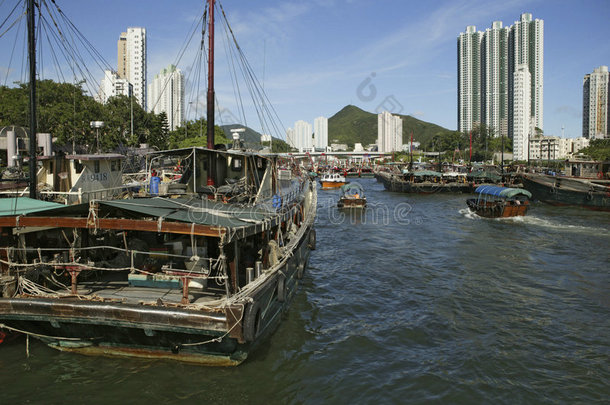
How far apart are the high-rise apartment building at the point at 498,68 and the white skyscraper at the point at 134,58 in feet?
320

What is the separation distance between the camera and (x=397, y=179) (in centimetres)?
5584

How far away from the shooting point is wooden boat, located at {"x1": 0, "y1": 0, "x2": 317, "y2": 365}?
23.3 feet

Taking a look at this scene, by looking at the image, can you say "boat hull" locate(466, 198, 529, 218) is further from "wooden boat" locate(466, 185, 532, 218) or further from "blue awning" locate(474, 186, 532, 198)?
"blue awning" locate(474, 186, 532, 198)

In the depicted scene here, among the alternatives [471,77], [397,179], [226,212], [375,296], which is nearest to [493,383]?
[375,296]

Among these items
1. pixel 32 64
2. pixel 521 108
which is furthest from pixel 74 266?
pixel 521 108

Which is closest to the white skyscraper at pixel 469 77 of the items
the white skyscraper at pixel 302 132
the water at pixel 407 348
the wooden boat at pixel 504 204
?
the white skyscraper at pixel 302 132


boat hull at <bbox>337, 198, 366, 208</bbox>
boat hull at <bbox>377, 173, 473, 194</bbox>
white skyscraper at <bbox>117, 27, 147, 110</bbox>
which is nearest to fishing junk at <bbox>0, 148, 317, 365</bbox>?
boat hull at <bbox>337, 198, 366, 208</bbox>

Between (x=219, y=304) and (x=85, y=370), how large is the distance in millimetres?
2902

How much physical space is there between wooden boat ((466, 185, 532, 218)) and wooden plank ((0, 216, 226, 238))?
2546cm

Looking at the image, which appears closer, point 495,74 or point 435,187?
point 435,187

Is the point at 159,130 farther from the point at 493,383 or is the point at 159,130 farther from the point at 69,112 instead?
the point at 493,383

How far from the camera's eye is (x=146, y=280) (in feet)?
28.6

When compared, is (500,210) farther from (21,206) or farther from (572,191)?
(21,206)

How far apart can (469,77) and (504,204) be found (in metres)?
126
